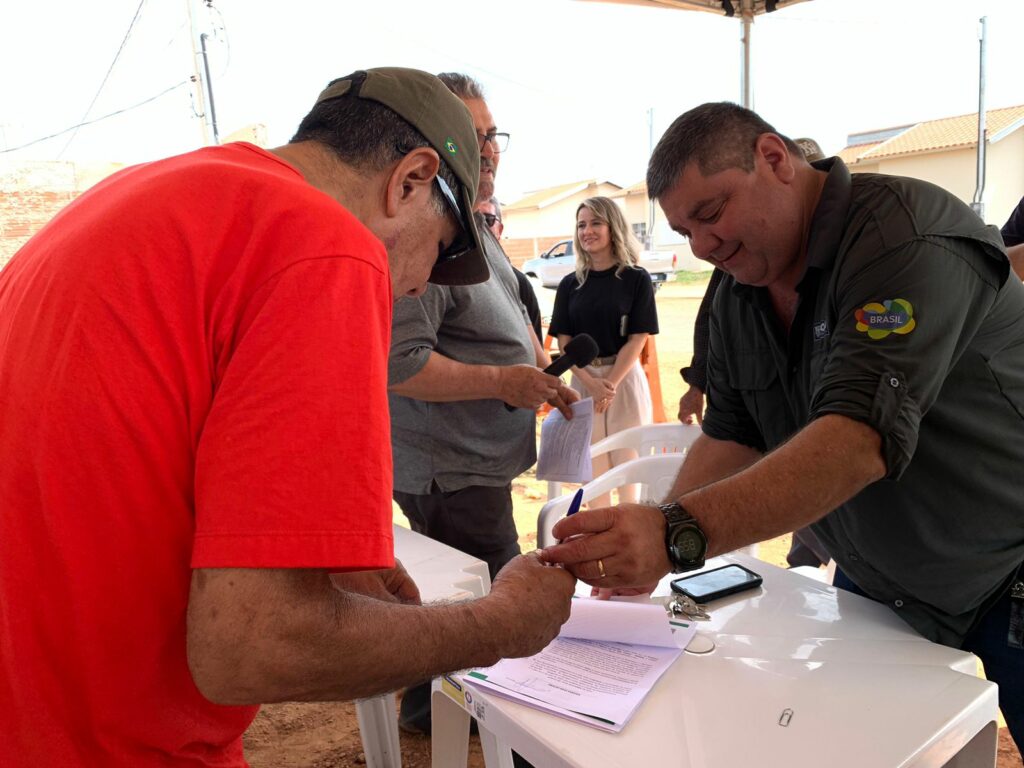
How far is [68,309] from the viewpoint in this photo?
0.69m

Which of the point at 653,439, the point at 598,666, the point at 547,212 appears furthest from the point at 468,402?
the point at 547,212

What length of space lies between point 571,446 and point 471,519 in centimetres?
46

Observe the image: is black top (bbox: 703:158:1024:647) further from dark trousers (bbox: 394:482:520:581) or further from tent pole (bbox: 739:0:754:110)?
tent pole (bbox: 739:0:754:110)

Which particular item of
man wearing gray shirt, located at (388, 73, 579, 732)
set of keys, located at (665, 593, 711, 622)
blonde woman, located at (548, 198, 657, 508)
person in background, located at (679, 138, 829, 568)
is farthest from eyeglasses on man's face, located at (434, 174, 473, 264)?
blonde woman, located at (548, 198, 657, 508)

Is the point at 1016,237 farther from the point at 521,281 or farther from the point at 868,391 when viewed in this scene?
the point at 868,391

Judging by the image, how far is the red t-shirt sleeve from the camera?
655 mm

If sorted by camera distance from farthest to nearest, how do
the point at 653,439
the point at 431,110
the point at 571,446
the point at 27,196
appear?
the point at 27,196
the point at 653,439
the point at 571,446
the point at 431,110

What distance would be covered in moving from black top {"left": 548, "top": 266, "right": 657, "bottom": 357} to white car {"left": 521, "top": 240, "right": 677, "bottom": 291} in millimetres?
13314

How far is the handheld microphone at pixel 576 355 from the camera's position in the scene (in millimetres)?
2383

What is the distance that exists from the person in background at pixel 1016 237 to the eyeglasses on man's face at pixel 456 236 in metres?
2.58

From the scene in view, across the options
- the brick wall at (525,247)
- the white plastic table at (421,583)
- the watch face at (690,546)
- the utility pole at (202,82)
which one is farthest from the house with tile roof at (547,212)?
the watch face at (690,546)

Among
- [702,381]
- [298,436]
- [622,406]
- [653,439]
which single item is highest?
[298,436]

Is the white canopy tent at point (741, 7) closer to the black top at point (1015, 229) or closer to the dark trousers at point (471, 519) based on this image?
the black top at point (1015, 229)

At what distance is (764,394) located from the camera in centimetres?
185
